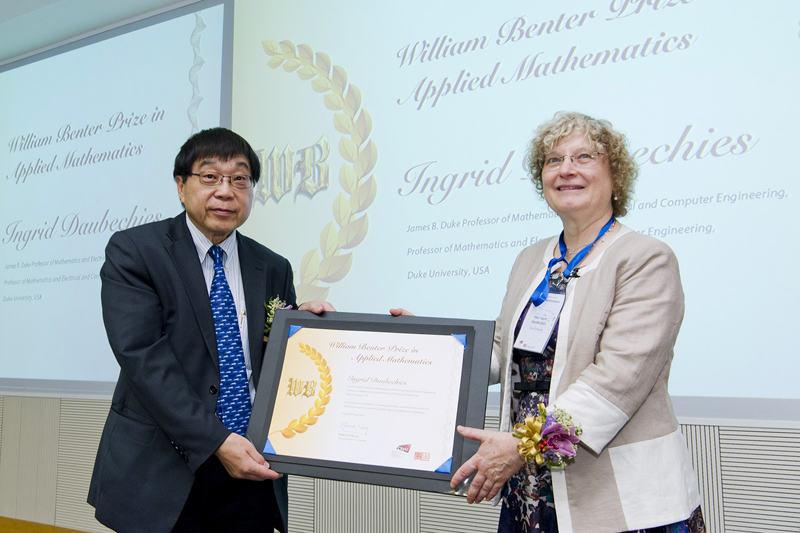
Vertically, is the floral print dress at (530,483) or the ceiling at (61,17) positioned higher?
the ceiling at (61,17)

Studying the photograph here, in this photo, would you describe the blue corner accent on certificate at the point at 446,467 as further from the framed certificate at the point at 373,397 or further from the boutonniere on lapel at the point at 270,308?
the boutonniere on lapel at the point at 270,308

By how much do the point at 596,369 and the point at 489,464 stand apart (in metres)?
0.35

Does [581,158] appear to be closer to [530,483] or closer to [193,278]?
[530,483]

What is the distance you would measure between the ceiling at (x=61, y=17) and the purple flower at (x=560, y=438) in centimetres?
392

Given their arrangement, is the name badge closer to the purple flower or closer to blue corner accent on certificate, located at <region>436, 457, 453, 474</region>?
the purple flower

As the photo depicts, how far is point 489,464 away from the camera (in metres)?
1.57

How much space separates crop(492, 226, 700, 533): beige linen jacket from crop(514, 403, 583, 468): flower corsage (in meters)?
0.03

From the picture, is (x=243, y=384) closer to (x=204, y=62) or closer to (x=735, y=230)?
(x=735, y=230)

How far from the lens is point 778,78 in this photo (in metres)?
2.50

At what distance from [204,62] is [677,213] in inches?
119

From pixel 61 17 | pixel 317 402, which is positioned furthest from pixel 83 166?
pixel 317 402

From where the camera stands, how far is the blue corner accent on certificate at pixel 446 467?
5.41ft

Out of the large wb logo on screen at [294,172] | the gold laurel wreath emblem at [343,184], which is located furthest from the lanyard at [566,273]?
the large wb logo on screen at [294,172]

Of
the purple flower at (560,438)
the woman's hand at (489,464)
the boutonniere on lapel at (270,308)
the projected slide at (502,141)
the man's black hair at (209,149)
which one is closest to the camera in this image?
the purple flower at (560,438)
